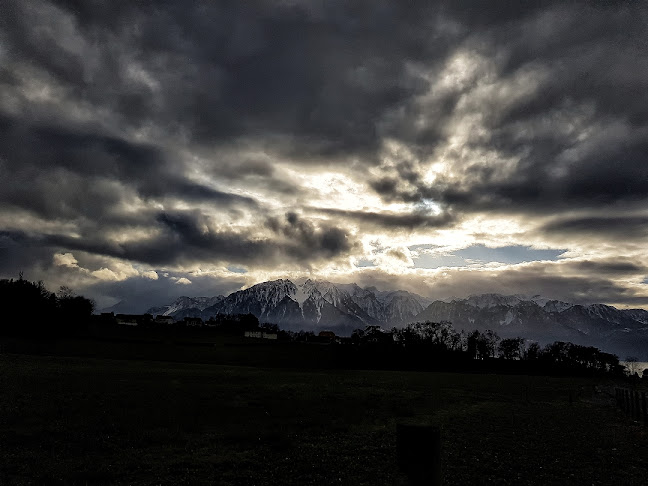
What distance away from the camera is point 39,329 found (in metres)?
121

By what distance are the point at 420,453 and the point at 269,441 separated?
55.4 ft

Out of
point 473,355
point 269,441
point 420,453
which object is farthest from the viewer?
point 473,355

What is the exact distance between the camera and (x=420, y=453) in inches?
169

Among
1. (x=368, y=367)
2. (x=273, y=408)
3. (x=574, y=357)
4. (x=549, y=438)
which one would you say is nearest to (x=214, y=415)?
(x=273, y=408)

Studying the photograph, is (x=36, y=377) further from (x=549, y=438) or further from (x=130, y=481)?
(x=549, y=438)

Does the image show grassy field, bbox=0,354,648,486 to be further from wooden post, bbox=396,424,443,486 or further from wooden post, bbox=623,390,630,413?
wooden post, bbox=623,390,630,413

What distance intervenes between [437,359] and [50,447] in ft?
446

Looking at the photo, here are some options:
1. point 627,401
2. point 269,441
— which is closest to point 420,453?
point 269,441

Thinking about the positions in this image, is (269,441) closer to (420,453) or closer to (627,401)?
(420,453)

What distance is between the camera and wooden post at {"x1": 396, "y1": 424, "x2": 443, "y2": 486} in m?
4.17

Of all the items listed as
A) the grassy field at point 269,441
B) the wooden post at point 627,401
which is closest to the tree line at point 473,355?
the wooden post at point 627,401

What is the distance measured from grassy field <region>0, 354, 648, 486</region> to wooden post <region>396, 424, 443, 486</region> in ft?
0.49

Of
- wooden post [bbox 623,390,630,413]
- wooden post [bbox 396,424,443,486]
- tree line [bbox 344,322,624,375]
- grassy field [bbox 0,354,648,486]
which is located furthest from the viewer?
tree line [bbox 344,322,624,375]

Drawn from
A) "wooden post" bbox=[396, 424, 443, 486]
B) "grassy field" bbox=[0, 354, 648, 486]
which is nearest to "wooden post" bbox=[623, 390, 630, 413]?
"grassy field" bbox=[0, 354, 648, 486]
